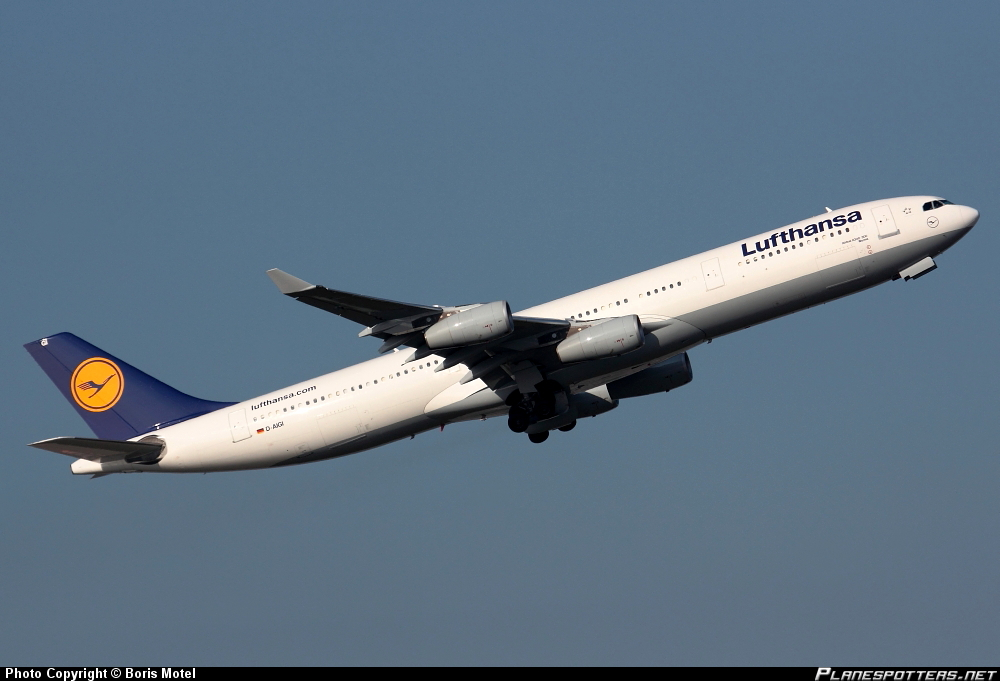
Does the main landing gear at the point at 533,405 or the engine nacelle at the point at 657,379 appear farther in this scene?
the engine nacelle at the point at 657,379

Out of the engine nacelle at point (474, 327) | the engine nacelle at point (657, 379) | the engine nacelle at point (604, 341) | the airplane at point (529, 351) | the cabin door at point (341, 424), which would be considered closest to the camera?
the engine nacelle at point (474, 327)

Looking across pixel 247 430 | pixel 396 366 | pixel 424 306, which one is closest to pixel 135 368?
pixel 247 430

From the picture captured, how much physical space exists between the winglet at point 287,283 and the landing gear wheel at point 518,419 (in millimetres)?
10265

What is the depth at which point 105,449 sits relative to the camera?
4212 centimetres

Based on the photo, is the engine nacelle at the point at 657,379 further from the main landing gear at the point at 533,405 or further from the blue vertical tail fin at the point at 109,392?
the blue vertical tail fin at the point at 109,392

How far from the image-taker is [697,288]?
1528 inches

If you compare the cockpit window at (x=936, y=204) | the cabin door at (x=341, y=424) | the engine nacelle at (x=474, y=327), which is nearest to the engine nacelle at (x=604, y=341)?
the engine nacelle at (x=474, y=327)

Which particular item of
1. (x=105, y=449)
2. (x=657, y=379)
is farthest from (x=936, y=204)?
(x=105, y=449)

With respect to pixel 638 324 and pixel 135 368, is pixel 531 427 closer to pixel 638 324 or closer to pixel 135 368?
pixel 638 324

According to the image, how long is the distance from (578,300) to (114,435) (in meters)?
18.8

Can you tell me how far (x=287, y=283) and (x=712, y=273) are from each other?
14.1 m

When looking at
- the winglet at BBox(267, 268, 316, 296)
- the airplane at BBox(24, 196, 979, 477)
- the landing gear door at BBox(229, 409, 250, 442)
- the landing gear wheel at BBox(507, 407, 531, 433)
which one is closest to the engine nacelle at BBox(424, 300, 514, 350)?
the airplane at BBox(24, 196, 979, 477)

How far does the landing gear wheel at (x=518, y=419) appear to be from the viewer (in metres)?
41.8
